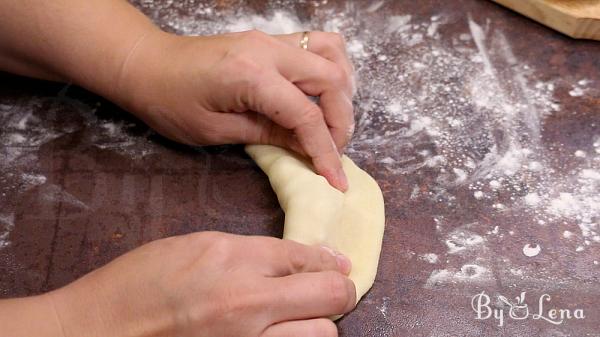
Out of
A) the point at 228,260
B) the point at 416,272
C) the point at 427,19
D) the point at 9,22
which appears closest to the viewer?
the point at 228,260

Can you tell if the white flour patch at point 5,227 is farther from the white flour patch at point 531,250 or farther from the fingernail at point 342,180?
the white flour patch at point 531,250

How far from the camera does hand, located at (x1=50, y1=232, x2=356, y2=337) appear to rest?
0.83 m

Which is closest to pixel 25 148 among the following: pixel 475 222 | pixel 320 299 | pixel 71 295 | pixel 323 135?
pixel 71 295

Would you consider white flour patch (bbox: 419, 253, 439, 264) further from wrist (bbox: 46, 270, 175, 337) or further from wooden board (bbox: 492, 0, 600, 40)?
wooden board (bbox: 492, 0, 600, 40)

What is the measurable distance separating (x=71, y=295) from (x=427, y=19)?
973mm

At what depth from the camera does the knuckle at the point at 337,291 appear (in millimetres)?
893

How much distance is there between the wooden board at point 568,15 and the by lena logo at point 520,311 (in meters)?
0.63

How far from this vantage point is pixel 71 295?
2.84 ft

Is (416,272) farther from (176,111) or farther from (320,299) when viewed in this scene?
(176,111)

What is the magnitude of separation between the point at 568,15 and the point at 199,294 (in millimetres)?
986

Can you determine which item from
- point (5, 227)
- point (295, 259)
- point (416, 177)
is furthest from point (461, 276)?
point (5, 227)

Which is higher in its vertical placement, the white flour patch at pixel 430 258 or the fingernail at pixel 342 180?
the fingernail at pixel 342 180

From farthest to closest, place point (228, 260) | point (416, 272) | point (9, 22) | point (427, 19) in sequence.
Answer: point (427, 19), point (9, 22), point (416, 272), point (228, 260)

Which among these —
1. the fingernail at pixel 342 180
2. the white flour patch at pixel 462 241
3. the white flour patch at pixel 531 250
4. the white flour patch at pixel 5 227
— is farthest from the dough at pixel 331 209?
the white flour patch at pixel 5 227
